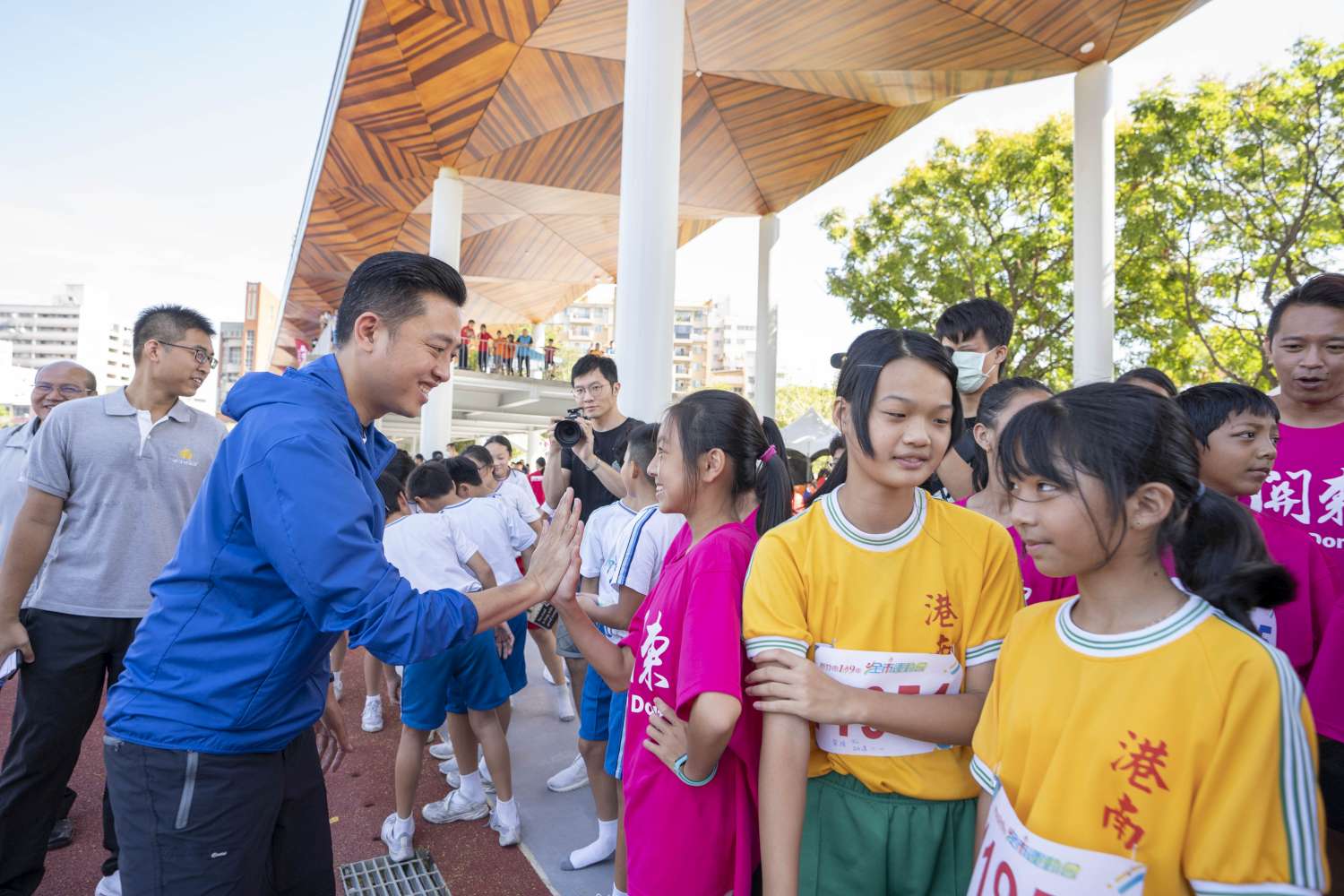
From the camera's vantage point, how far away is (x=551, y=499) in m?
4.64

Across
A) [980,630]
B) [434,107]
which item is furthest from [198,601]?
[434,107]

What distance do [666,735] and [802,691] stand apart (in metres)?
0.40

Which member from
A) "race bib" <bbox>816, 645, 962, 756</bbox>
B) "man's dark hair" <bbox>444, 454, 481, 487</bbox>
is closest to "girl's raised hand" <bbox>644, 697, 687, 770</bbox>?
"race bib" <bbox>816, 645, 962, 756</bbox>

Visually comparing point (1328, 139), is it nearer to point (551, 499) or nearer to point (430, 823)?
point (551, 499)

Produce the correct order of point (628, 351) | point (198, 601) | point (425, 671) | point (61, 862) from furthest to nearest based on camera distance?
1. point (628, 351)
2. point (425, 671)
3. point (61, 862)
4. point (198, 601)

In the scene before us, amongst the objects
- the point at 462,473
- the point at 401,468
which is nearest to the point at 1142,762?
the point at 462,473

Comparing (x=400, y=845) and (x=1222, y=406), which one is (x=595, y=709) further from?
(x=1222, y=406)

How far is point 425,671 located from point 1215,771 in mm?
3241

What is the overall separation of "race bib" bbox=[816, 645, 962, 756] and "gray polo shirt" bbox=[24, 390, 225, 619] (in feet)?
8.52

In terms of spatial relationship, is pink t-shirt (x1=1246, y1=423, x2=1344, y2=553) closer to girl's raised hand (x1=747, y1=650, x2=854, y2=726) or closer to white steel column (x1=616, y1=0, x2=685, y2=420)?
girl's raised hand (x1=747, y1=650, x2=854, y2=726)

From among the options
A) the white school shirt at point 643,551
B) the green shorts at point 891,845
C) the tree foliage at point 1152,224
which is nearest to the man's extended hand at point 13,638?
the white school shirt at point 643,551

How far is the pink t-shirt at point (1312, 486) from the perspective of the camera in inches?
90.5

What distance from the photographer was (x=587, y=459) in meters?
4.17

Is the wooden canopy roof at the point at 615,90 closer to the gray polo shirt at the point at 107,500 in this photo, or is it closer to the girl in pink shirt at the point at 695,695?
the gray polo shirt at the point at 107,500
